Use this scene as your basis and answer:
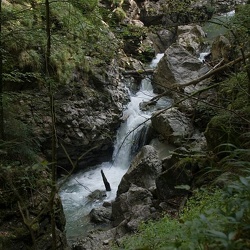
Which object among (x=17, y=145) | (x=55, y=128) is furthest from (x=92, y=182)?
(x=55, y=128)

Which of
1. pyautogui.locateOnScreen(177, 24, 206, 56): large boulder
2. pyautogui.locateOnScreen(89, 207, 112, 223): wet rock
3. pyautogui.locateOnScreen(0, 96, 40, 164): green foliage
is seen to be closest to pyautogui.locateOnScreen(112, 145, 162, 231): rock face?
pyautogui.locateOnScreen(89, 207, 112, 223): wet rock

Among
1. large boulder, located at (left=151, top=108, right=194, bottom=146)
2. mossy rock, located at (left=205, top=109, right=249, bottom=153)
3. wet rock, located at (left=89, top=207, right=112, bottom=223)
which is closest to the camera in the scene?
mossy rock, located at (left=205, top=109, right=249, bottom=153)

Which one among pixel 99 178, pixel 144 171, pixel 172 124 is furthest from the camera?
pixel 99 178

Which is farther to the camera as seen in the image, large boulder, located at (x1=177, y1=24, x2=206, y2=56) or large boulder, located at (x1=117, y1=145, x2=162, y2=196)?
large boulder, located at (x1=177, y1=24, x2=206, y2=56)

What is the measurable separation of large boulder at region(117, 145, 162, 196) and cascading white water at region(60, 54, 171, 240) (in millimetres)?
562

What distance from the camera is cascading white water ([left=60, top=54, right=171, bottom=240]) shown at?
284 inches

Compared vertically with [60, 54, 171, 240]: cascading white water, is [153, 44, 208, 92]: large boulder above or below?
above

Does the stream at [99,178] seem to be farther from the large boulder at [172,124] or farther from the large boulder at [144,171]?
the large boulder at [144,171]

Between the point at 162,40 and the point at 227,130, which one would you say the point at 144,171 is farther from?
the point at 162,40

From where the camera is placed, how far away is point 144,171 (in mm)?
7324

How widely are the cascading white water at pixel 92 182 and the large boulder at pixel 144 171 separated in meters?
0.56

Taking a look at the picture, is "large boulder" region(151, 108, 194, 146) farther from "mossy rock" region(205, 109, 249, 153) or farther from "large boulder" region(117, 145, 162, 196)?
"mossy rock" region(205, 109, 249, 153)

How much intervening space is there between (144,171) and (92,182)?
2.20 meters

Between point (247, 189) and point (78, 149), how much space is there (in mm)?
7442
